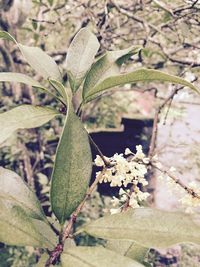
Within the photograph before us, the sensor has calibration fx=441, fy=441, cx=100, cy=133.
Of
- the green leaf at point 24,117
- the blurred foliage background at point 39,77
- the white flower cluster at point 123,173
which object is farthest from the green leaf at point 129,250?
the blurred foliage background at point 39,77

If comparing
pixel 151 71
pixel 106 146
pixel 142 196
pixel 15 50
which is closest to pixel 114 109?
pixel 106 146

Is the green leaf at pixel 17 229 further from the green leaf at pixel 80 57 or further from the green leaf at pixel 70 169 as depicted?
the green leaf at pixel 80 57

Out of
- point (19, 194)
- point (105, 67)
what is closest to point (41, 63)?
point (105, 67)

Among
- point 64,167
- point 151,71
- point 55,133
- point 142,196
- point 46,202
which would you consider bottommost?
point 46,202

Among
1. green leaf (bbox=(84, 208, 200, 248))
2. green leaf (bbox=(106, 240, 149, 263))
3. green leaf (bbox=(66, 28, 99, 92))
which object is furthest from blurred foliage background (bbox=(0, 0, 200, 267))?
green leaf (bbox=(84, 208, 200, 248))

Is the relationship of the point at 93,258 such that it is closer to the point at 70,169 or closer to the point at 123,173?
the point at 70,169

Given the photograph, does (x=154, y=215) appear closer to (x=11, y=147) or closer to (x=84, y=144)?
(x=84, y=144)
